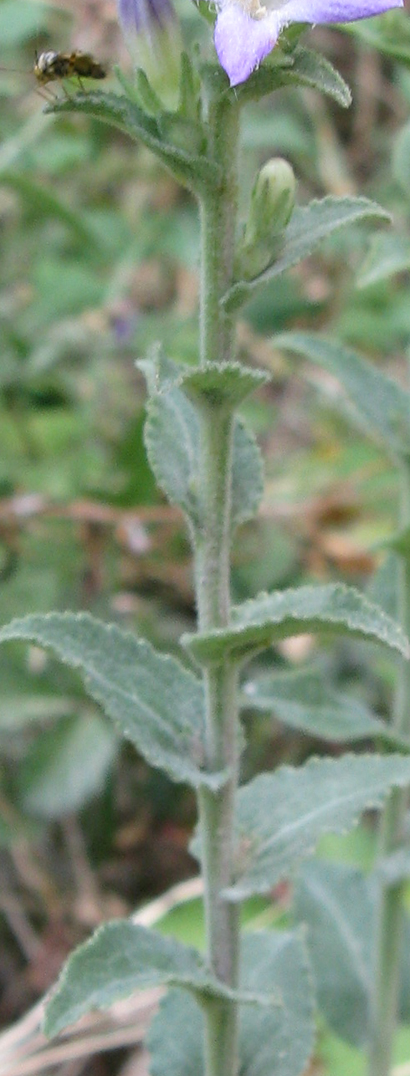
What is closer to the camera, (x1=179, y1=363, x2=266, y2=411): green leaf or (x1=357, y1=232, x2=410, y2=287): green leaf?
(x1=179, y1=363, x2=266, y2=411): green leaf

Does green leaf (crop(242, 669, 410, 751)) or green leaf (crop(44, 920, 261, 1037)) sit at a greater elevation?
green leaf (crop(242, 669, 410, 751))

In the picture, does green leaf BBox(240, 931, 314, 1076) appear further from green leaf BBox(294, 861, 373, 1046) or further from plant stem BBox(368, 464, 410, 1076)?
green leaf BBox(294, 861, 373, 1046)

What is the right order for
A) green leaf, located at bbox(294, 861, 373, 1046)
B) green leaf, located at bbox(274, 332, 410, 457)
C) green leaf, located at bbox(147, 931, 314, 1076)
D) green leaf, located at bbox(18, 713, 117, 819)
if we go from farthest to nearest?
green leaf, located at bbox(18, 713, 117, 819) → green leaf, located at bbox(294, 861, 373, 1046) → green leaf, located at bbox(274, 332, 410, 457) → green leaf, located at bbox(147, 931, 314, 1076)

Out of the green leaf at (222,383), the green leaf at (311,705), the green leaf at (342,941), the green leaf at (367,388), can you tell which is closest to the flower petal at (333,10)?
the green leaf at (222,383)

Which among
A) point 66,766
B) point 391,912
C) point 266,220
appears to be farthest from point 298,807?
point 66,766

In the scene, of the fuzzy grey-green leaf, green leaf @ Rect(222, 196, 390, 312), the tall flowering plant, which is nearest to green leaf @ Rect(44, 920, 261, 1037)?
the tall flowering plant

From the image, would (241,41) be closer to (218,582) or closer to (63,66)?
(63,66)

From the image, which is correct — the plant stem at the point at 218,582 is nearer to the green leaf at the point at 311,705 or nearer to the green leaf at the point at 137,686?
the green leaf at the point at 137,686
